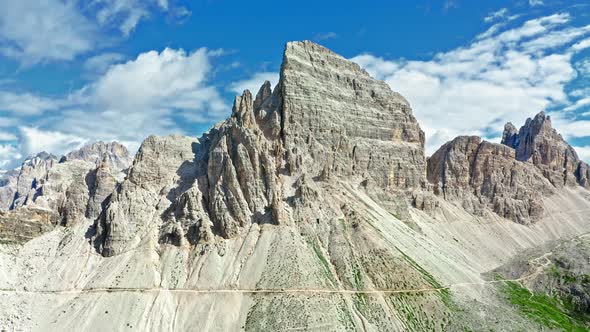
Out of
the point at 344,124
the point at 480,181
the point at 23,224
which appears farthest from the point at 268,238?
the point at 480,181

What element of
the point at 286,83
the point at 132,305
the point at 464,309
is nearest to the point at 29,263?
the point at 132,305

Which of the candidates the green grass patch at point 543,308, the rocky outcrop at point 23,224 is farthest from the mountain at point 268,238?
the green grass patch at point 543,308

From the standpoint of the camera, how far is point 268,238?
11500 centimetres

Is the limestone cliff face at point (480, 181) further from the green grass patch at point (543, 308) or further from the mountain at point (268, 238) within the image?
the green grass patch at point (543, 308)

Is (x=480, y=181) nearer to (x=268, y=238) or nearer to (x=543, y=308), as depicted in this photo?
(x=543, y=308)

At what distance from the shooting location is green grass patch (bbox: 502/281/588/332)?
115m

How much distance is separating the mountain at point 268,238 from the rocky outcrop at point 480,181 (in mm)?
24406

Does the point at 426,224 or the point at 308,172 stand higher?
the point at 308,172

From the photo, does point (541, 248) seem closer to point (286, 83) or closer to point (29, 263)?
point (286, 83)

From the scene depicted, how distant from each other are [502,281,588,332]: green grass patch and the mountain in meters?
1.55

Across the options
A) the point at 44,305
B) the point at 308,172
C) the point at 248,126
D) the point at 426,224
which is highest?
the point at 248,126

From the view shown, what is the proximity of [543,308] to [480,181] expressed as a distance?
79831 millimetres

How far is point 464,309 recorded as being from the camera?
358 feet

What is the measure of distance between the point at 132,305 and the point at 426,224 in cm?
9867
